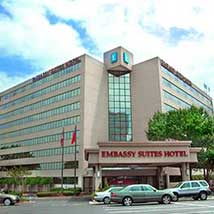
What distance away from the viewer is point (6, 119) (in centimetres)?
9594

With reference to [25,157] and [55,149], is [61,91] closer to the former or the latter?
[55,149]

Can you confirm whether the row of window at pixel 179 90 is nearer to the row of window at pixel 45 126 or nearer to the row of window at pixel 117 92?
the row of window at pixel 117 92

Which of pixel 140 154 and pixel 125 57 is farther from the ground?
pixel 125 57

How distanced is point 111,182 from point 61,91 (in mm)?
29894

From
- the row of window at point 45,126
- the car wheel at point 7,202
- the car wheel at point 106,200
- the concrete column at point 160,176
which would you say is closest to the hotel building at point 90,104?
the row of window at point 45,126

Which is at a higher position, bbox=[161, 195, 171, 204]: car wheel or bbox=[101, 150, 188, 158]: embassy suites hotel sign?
bbox=[101, 150, 188, 158]: embassy suites hotel sign

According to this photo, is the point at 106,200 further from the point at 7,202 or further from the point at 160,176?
the point at 160,176

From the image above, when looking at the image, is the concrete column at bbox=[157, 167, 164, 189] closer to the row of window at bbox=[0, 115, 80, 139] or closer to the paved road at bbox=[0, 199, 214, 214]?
the paved road at bbox=[0, 199, 214, 214]

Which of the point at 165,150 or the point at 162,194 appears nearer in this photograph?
the point at 162,194

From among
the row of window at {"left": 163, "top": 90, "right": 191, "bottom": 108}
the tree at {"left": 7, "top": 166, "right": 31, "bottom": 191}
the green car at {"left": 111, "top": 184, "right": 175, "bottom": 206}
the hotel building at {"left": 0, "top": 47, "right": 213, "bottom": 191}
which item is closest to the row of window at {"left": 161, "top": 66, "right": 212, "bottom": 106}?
the hotel building at {"left": 0, "top": 47, "right": 213, "bottom": 191}

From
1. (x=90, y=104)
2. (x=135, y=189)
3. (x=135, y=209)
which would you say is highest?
(x=90, y=104)

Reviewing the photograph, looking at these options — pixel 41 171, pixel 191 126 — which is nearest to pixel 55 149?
pixel 41 171

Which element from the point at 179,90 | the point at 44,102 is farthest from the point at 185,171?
the point at 44,102

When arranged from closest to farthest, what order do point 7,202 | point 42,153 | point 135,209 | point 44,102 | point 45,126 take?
point 135,209
point 7,202
point 42,153
point 45,126
point 44,102
